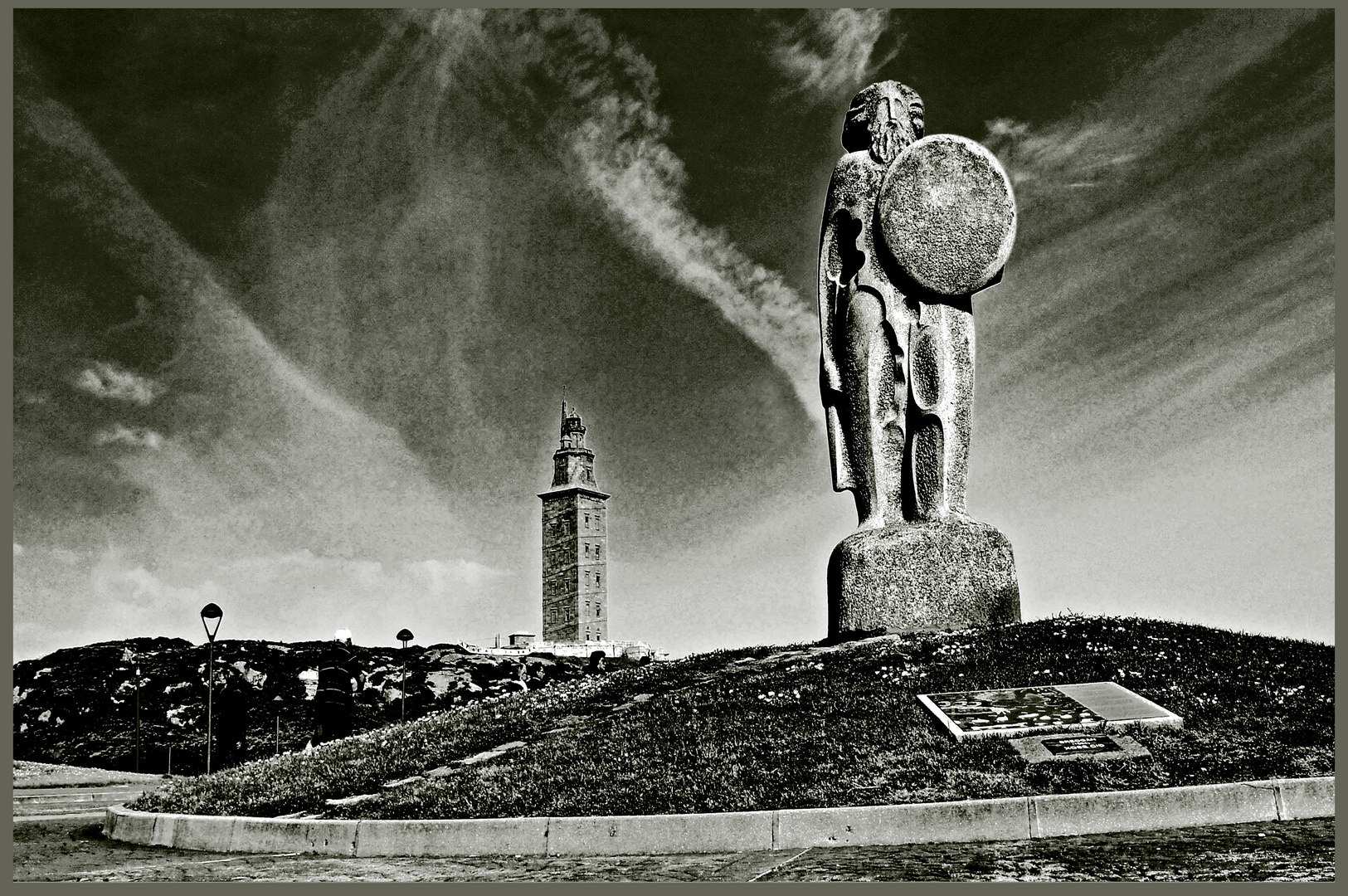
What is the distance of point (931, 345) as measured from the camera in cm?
1367

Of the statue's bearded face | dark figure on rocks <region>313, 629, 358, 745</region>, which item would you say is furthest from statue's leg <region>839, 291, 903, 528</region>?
dark figure on rocks <region>313, 629, 358, 745</region>

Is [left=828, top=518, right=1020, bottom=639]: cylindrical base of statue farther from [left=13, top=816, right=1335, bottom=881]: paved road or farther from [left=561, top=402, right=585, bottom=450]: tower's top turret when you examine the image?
[left=561, top=402, right=585, bottom=450]: tower's top turret

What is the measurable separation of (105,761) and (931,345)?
14.0 meters

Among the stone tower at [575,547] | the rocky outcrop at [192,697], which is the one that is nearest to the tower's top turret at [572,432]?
the stone tower at [575,547]

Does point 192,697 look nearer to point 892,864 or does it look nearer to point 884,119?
point 884,119

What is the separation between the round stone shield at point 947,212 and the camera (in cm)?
1319

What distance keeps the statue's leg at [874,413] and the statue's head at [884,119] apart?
178cm

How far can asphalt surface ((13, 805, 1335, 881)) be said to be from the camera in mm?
5586

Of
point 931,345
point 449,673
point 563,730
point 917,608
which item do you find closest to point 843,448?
point 931,345

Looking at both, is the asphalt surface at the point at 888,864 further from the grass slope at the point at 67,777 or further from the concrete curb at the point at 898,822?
the grass slope at the point at 67,777

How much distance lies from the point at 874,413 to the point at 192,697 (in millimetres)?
12685

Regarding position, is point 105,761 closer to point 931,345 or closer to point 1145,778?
point 931,345

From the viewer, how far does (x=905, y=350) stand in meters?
13.7

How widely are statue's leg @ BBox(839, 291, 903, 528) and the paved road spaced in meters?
7.26
